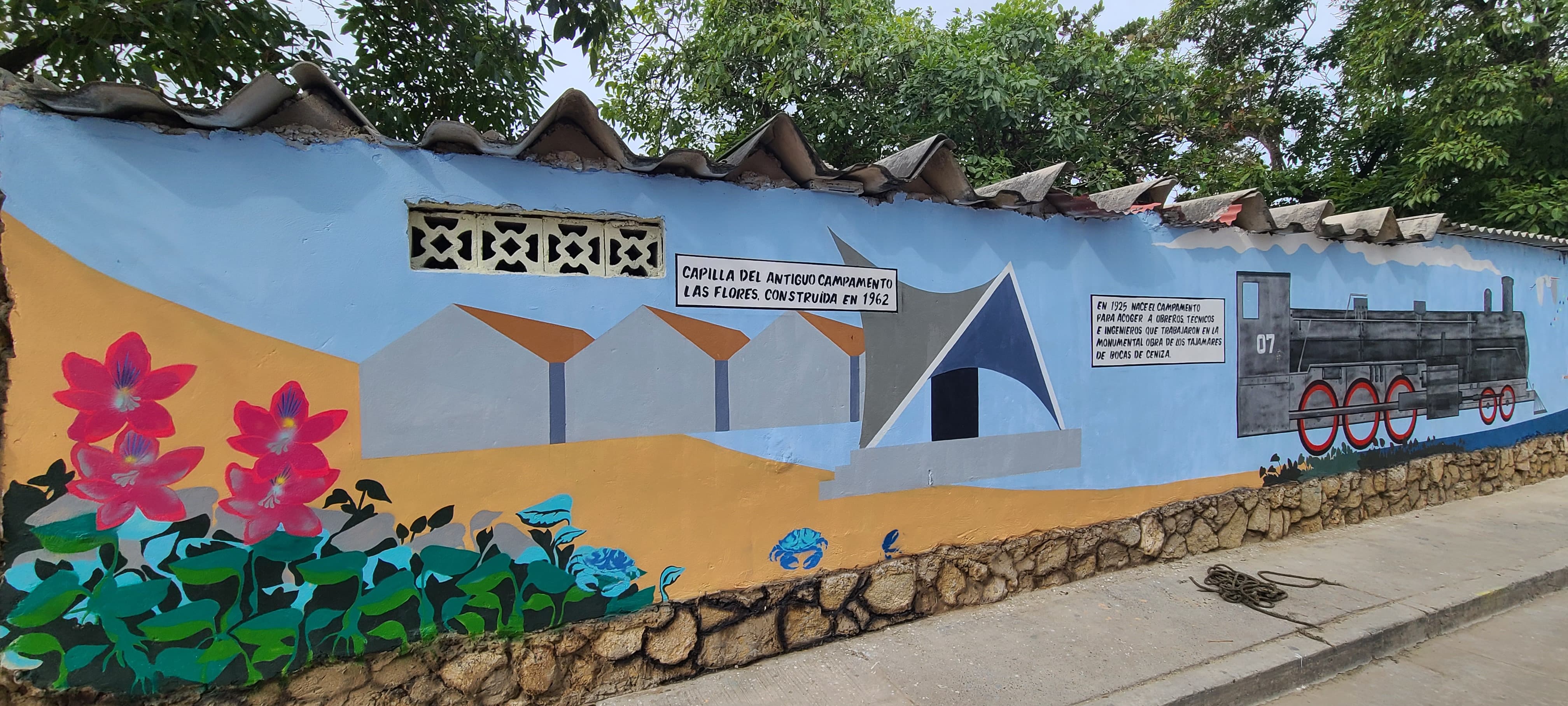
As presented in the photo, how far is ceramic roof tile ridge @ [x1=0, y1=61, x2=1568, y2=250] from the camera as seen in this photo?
102 inches

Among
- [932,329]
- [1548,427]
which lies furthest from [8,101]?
[1548,427]

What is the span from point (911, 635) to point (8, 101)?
14.4ft

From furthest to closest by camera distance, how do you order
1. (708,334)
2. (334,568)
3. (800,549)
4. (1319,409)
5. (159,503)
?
(1319,409), (800,549), (708,334), (334,568), (159,503)

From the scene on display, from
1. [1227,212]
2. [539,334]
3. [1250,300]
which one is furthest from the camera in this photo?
[1250,300]

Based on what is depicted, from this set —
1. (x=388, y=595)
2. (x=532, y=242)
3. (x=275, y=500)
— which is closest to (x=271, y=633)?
(x=388, y=595)

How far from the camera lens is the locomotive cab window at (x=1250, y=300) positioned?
5598 millimetres

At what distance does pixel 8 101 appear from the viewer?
98.5 inches

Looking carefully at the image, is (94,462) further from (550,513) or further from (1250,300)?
(1250,300)

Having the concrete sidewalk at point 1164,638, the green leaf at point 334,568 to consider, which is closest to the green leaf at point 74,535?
the green leaf at point 334,568

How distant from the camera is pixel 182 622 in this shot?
108 inches

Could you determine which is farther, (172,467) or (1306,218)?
(1306,218)

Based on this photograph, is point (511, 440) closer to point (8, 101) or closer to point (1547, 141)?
point (8, 101)

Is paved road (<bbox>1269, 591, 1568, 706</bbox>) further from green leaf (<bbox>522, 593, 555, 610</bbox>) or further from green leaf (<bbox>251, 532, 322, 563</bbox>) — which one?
green leaf (<bbox>251, 532, 322, 563</bbox>)

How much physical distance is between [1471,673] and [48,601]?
6.44m
